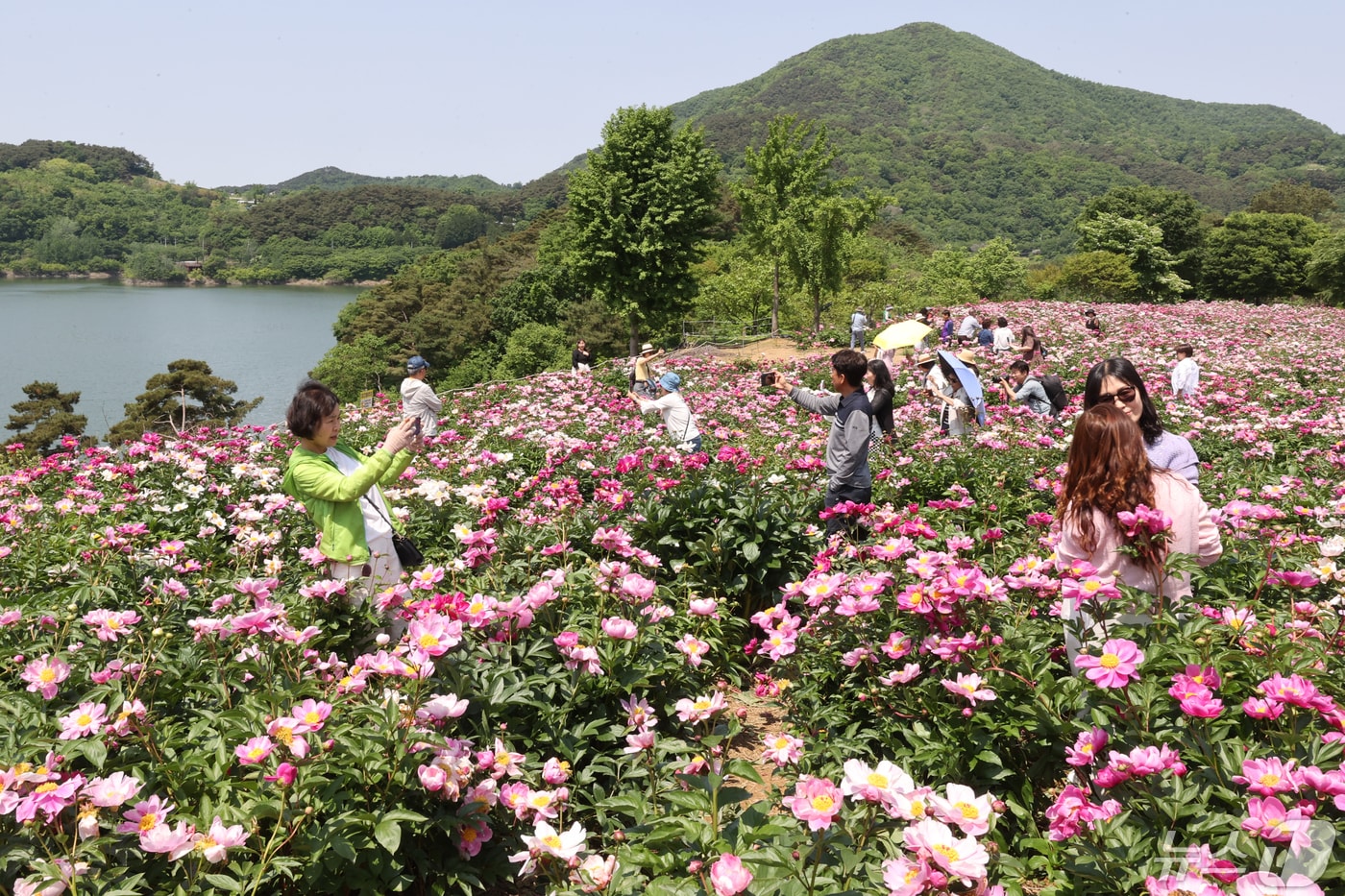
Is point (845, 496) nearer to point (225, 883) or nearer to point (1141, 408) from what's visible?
point (1141, 408)

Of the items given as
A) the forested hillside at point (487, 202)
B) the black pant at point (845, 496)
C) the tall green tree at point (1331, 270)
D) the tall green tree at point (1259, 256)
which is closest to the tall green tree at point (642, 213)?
the black pant at point (845, 496)

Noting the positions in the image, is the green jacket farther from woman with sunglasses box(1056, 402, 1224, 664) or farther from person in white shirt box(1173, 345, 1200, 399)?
person in white shirt box(1173, 345, 1200, 399)

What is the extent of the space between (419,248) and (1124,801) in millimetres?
143717

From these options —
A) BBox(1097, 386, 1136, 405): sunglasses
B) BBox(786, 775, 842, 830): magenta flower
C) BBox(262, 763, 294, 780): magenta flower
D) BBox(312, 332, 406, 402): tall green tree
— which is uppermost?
BBox(1097, 386, 1136, 405): sunglasses

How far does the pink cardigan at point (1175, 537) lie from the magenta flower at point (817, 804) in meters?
1.38

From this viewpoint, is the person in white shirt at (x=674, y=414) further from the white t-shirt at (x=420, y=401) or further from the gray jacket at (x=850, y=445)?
the white t-shirt at (x=420, y=401)

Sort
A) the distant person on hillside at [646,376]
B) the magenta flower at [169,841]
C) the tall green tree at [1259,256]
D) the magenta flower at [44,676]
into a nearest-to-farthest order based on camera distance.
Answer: the magenta flower at [169,841] → the magenta flower at [44,676] → the distant person on hillside at [646,376] → the tall green tree at [1259,256]

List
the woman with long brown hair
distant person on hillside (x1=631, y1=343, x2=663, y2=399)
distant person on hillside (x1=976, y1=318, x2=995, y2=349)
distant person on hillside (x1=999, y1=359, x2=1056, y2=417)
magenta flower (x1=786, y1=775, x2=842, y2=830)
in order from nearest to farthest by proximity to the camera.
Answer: magenta flower (x1=786, y1=775, x2=842, y2=830) < the woman with long brown hair < distant person on hillside (x1=999, y1=359, x2=1056, y2=417) < distant person on hillside (x1=631, y1=343, x2=663, y2=399) < distant person on hillside (x1=976, y1=318, x2=995, y2=349)

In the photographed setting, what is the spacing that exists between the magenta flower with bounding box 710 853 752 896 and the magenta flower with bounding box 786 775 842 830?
0.15 meters

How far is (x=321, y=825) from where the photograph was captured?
77.8 inches

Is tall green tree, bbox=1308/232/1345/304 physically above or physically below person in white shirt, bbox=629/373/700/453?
above

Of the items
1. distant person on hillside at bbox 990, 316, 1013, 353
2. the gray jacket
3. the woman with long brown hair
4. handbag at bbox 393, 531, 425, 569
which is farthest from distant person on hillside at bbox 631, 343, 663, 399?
distant person on hillside at bbox 990, 316, 1013, 353

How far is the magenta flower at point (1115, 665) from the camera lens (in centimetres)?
180

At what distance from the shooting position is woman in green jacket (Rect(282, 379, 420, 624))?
10.5 ft
